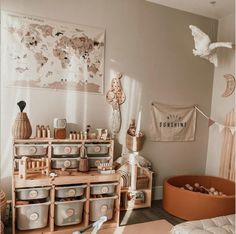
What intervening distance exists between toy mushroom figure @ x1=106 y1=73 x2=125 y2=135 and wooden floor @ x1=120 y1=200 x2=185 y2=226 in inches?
40.6

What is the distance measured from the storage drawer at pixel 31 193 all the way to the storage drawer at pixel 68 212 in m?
0.18

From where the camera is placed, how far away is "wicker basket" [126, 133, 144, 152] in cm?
327

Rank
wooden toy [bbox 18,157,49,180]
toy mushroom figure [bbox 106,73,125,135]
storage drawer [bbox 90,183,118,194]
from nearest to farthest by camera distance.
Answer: wooden toy [bbox 18,157,49,180]
storage drawer [bbox 90,183,118,194]
toy mushroom figure [bbox 106,73,125,135]

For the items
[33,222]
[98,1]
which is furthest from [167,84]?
[33,222]

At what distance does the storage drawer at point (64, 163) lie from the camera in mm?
2773

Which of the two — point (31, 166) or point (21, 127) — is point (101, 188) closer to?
point (31, 166)

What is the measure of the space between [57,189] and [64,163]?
35 centimetres

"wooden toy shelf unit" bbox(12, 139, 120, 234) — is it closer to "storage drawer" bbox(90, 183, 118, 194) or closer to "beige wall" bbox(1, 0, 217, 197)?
"storage drawer" bbox(90, 183, 118, 194)

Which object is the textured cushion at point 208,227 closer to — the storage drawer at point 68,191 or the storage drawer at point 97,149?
the storage drawer at point 68,191

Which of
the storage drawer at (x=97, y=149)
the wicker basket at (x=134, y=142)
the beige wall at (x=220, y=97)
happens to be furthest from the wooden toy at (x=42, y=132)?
the beige wall at (x=220, y=97)

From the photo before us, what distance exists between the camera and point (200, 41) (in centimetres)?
315

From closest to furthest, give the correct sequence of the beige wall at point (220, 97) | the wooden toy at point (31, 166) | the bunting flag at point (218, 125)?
the wooden toy at point (31, 166)
the bunting flag at point (218, 125)
the beige wall at point (220, 97)

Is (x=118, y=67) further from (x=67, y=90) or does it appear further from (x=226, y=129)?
(x=226, y=129)

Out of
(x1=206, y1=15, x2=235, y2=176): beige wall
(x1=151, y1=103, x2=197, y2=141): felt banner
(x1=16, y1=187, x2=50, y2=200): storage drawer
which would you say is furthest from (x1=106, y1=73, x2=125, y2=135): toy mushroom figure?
(x1=206, y1=15, x2=235, y2=176): beige wall
